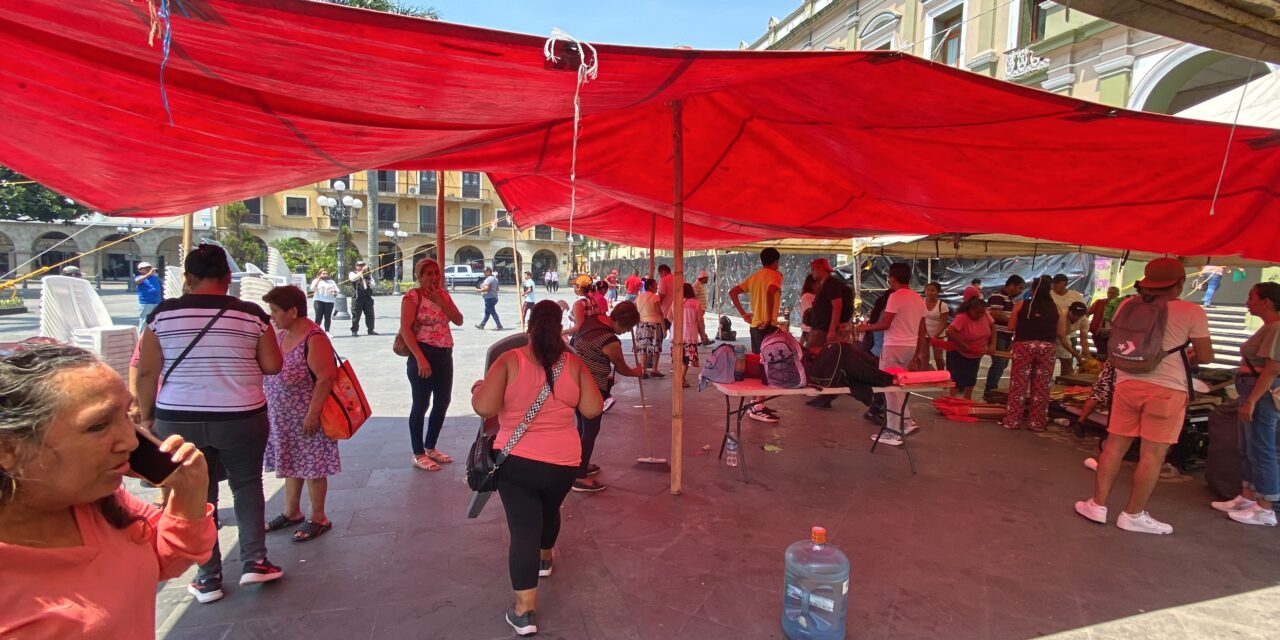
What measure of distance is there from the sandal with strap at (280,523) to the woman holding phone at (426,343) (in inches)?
45.0

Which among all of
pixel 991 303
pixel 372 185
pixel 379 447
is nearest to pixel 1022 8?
pixel 991 303

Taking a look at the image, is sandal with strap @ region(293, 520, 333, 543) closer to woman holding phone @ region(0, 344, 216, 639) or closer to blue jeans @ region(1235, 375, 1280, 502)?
woman holding phone @ region(0, 344, 216, 639)

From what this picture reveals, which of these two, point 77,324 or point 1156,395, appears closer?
point 1156,395

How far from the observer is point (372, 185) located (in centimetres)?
2303

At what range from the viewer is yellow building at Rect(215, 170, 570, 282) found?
43406 mm

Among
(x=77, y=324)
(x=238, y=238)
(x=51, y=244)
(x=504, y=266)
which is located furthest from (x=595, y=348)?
(x=51, y=244)

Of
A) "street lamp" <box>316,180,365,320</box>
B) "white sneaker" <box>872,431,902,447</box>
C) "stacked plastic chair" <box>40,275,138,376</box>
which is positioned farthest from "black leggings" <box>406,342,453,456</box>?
"street lamp" <box>316,180,365,320</box>

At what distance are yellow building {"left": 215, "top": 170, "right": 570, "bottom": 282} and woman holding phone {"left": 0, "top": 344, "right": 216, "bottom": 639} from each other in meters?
42.6

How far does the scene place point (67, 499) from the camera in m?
1.07

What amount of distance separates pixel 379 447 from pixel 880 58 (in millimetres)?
5049

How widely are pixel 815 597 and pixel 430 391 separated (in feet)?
10.9

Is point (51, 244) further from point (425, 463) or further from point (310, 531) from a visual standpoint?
point (310, 531)

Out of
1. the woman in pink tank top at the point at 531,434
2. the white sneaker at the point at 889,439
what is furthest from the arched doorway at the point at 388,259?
the woman in pink tank top at the point at 531,434

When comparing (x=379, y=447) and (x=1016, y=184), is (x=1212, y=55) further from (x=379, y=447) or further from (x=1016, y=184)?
(x=379, y=447)
